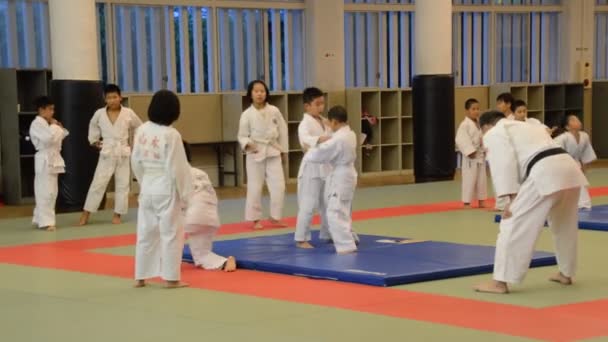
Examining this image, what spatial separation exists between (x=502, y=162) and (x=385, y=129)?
11.4 meters

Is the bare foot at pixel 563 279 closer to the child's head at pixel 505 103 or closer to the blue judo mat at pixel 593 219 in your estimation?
the blue judo mat at pixel 593 219

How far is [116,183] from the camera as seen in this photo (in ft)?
39.3

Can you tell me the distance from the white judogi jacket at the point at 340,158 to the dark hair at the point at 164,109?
161cm

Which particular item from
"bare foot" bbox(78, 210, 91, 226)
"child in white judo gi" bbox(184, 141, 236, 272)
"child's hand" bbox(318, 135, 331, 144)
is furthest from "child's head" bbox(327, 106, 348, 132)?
"bare foot" bbox(78, 210, 91, 226)

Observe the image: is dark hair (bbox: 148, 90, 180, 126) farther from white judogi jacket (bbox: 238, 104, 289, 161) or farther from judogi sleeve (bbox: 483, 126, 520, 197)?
white judogi jacket (bbox: 238, 104, 289, 161)

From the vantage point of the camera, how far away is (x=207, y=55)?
1722 cm

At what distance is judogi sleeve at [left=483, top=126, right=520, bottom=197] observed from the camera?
6863 millimetres

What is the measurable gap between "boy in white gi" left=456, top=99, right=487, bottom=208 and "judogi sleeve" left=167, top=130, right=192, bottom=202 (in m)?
5.71

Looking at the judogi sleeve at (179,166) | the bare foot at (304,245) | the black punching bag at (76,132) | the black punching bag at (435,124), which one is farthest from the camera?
the black punching bag at (435,124)

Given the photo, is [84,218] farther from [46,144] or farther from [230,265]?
[230,265]

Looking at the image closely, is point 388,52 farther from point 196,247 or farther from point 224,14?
point 196,247

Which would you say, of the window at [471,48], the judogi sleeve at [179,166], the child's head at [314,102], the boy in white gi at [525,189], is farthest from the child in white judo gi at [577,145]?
the window at [471,48]

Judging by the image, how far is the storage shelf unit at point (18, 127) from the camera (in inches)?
549

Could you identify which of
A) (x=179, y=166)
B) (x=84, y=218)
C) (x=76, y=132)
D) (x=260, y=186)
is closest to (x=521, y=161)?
(x=179, y=166)
